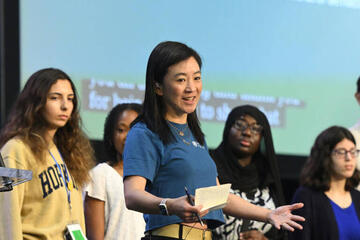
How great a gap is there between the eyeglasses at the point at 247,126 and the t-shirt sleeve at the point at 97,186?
2.93ft

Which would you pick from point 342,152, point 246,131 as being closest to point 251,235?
point 246,131

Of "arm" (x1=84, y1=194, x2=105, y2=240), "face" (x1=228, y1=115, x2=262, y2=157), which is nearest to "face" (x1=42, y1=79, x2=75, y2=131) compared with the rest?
"arm" (x1=84, y1=194, x2=105, y2=240)

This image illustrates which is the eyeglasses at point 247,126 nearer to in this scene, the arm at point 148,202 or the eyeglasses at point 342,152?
the eyeglasses at point 342,152

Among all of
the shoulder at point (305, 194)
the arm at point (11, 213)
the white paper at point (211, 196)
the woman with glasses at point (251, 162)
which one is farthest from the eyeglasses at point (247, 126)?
the white paper at point (211, 196)

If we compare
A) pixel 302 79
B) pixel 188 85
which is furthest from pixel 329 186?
pixel 188 85

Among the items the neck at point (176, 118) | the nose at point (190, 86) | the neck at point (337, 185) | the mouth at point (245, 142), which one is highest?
the nose at point (190, 86)

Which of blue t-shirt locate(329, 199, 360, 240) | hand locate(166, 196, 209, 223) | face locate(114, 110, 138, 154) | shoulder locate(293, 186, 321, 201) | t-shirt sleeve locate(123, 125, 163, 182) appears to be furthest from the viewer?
shoulder locate(293, 186, 321, 201)

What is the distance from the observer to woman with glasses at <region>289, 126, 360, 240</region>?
4117 mm

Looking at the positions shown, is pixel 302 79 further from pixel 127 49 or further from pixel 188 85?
pixel 188 85

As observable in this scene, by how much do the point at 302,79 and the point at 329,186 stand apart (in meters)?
1.41

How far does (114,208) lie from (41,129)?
0.64 metres

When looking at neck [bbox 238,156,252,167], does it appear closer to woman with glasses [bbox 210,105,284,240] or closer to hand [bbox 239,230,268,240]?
woman with glasses [bbox 210,105,284,240]

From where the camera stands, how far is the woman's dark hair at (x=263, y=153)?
4004mm

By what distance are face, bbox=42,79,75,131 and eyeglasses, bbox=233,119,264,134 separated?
1165 mm
